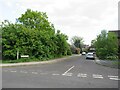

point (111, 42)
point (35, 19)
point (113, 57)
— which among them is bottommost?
point (113, 57)

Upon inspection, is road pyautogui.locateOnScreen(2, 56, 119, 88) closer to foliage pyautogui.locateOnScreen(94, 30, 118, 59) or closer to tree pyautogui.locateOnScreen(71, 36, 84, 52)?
foliage pyautogui.locateOnScreen(94, 30, 118, 59)

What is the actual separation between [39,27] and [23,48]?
8460 millimetres

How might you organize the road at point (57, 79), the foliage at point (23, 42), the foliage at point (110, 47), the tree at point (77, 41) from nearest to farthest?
1. the road at point (57, 79)
2. the foliage at point (23, 42)
3. the foliage at point (110, 47)
4. the tree at point (77, 41)

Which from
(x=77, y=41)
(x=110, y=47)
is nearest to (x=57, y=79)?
(x=110, y=47)

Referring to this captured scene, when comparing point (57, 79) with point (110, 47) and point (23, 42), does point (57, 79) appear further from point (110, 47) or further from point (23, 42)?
point (110, 47)

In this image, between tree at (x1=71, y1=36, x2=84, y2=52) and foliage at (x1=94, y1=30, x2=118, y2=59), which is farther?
tree at (x1=71, y1=36, x2=84, y2=52)

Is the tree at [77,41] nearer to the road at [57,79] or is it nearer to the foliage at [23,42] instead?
the foliage at [23,42]

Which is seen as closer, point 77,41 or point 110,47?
point 110,47

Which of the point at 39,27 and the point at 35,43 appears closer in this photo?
the point at 35,43

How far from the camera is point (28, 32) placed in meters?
33.9

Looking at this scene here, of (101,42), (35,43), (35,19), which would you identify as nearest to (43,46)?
(35,43)

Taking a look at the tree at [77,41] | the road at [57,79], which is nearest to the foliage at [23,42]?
the road at [57,79]

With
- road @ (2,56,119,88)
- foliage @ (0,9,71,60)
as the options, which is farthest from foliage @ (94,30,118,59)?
road @ (2,56,119,88)

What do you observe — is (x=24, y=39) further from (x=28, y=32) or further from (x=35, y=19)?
(x=35, y=19)
